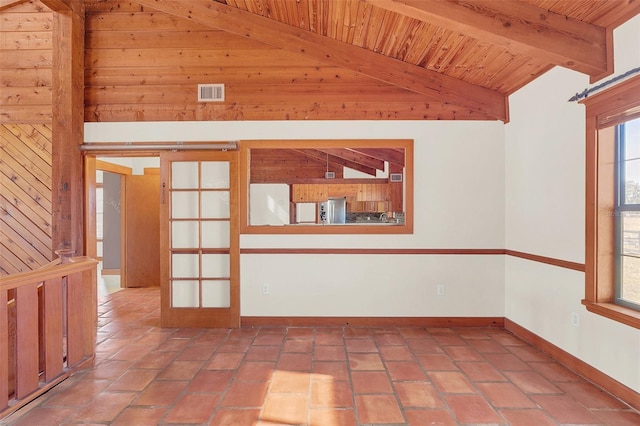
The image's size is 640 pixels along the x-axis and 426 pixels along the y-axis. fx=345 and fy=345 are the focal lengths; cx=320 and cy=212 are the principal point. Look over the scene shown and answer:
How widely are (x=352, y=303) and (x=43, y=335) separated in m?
2.75

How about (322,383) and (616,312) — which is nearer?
(616,312)

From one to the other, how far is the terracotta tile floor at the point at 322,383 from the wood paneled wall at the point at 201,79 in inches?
95.1

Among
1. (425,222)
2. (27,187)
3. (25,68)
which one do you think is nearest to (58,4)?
(25,68)

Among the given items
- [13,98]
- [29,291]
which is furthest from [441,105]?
[13,98]

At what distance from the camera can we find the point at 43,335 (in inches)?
94.5

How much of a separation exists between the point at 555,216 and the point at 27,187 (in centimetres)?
531

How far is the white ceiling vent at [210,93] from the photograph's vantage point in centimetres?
388

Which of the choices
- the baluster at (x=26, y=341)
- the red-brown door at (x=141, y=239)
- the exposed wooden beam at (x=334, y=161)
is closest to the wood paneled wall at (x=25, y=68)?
the red-brown door at (x=141, y=239)

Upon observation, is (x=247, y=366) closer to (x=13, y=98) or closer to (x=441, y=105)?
(x=441, y=105)

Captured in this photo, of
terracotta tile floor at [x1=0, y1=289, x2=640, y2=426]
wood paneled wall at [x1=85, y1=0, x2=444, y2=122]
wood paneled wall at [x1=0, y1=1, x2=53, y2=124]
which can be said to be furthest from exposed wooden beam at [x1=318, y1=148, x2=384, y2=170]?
wood paneled wall at [x1=0, y1=1, x2=53, y2=124]

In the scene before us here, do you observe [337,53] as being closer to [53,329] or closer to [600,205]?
[600,205]

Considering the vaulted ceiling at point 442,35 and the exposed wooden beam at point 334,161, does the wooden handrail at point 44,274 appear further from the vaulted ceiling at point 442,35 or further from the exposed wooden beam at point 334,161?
the exposed wooden beam at point 334,161

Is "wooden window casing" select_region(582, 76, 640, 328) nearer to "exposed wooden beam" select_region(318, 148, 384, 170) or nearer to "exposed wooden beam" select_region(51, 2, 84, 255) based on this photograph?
"exposed wooden beam" select_region(51, 2, 84, 255)

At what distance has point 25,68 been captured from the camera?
379 cm
